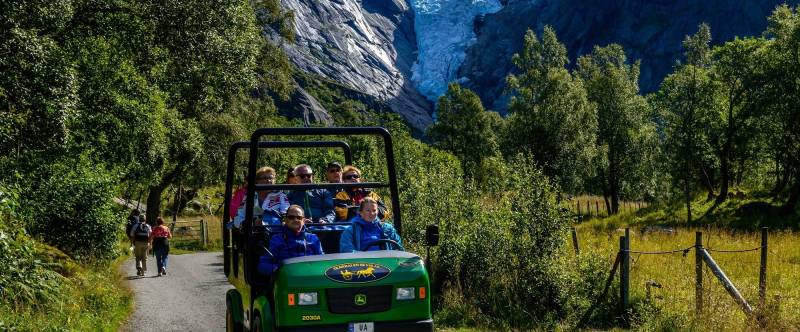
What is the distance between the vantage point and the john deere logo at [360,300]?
24.1ft

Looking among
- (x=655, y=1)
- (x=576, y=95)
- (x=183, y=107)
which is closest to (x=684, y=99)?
(x=576, y=95)

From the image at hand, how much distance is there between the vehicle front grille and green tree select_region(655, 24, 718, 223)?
4083 cm

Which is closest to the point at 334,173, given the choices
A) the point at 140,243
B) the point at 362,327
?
the point at 362,327

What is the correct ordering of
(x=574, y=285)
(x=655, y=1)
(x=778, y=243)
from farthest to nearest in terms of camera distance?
(x=655, y=1) < (x=778, y=243) < (x=574, y=285)

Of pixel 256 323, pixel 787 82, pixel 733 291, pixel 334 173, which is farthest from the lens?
pixel 787 82

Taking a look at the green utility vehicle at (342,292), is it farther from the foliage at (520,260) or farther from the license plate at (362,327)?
the foliage at (520,260)

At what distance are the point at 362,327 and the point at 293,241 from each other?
127 centimetres

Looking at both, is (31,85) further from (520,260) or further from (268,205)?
(520,260)

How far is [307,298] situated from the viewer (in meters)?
7.20

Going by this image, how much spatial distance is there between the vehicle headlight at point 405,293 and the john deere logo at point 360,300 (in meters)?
0.34

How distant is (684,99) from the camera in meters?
46.9

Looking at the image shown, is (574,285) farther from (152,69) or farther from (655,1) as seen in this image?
(655,1)

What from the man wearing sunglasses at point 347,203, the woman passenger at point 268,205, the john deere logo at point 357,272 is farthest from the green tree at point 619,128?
the john deere logo at point 357,272

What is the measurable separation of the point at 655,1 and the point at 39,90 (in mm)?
190707
